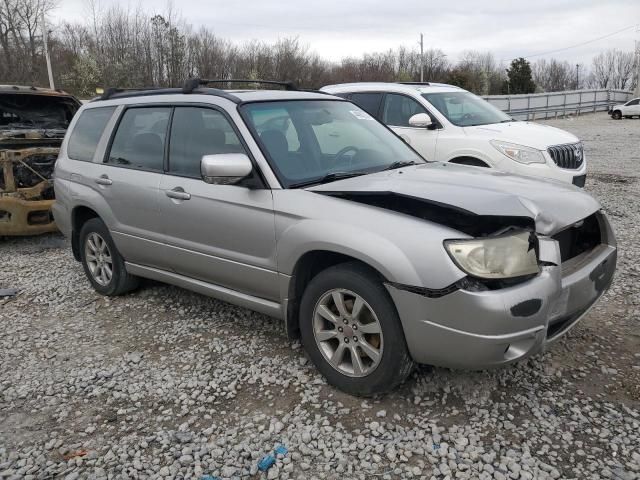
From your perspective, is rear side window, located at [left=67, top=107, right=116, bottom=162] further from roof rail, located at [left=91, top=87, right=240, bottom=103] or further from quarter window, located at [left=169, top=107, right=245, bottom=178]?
quarter window, located at [left=169, top=107, right=245, bottom=178]

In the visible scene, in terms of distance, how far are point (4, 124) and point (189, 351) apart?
586cm

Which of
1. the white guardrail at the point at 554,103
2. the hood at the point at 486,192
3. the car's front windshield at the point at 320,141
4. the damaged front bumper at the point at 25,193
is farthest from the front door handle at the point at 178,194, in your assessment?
the white guardrail at the point at 554,103

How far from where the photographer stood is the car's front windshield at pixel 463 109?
758 centimetres

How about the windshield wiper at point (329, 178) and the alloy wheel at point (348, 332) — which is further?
the windshield wiper at point (329, 178)

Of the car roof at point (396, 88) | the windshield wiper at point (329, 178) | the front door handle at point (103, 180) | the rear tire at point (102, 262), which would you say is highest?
the car roof at point (396, 88)

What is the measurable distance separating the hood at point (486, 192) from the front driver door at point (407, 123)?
3679 mm

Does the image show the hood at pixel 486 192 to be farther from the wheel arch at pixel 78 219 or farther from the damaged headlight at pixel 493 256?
the wheel arch at pixel 78 219

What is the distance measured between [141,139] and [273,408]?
8.35 ft

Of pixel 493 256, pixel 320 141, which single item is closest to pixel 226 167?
pixel 320 141

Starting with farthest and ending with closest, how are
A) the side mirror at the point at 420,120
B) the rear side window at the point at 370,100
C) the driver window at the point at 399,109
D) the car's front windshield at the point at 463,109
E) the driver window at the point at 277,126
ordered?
1. the rear side window at the point at 370,100
2. the driver window at the point at 399,109
3. the car's front windshield at the point at 463,109
4. the side mirror at the point at 420,120
5. the driver window at the point at 277,126

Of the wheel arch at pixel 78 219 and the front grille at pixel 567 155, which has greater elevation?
the front grille at pixel 567 155

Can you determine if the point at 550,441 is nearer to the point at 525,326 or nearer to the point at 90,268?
the point at 525,326

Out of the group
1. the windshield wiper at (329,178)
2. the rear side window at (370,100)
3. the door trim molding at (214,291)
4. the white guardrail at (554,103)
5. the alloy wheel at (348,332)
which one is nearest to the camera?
the alloy wheel at (348,332)

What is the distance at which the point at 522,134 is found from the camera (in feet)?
23.2
